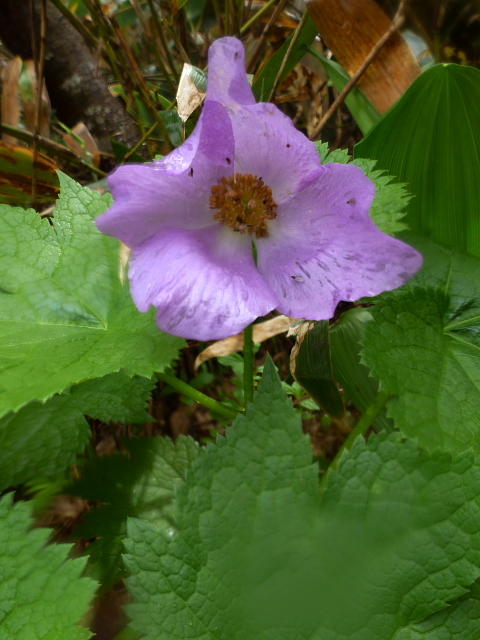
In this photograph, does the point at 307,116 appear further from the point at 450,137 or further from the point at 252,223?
the point at 252,223

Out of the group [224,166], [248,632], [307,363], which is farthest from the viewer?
[307,363]

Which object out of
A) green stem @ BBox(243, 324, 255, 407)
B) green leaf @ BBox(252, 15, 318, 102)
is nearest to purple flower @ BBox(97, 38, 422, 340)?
green stem @ BBox(243, 324, 255, 407)

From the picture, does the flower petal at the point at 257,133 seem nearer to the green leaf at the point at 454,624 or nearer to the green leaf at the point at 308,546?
the green leaf at the point at 308,546

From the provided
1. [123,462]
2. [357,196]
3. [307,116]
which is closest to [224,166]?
[357,196]

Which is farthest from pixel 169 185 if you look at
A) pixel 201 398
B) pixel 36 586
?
pixel 36 586

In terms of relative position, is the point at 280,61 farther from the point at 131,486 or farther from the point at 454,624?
the point at 454,624

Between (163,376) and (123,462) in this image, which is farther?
(123,462)

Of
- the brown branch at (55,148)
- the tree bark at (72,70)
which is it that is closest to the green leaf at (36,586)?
the brown branch at (55,148)
